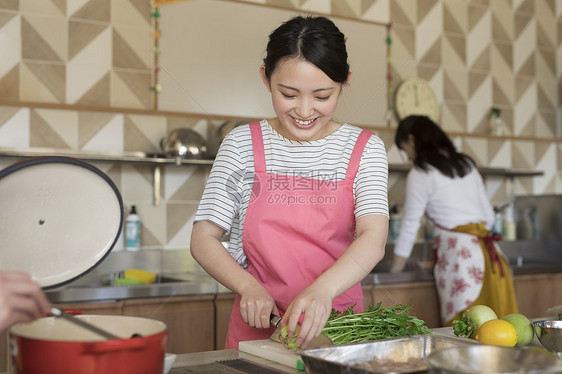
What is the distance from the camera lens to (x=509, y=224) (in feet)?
12.1

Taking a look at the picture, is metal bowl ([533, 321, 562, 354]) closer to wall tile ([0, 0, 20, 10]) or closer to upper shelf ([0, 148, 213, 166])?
upper shelf ([0, 148, 213, 166])

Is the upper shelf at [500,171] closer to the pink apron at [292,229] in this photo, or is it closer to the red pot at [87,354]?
the pink apron at [292,229]

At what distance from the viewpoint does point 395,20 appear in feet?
11.5

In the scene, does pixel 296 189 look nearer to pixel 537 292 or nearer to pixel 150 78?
pixel 150 78

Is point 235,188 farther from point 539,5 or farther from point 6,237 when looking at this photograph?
point 539,5

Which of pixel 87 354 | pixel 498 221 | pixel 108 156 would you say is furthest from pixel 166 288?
pixel 498 221

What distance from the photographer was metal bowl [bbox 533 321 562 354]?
43.6 inches

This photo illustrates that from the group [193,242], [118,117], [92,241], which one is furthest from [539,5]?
[92,241]

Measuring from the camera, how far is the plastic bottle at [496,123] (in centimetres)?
373

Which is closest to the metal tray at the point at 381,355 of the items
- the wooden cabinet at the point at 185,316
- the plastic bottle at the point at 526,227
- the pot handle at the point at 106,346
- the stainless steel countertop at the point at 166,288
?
the pot handle at the point at 106,346

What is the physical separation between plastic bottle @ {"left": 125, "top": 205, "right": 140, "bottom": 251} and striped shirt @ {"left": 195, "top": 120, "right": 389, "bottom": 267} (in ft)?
4.49

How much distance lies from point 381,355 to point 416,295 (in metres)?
1.86

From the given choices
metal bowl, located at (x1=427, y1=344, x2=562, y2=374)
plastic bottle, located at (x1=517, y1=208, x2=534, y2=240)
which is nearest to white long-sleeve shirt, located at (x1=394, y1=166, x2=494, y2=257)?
plastic bottle, located at (x1=517, y1=208, x2=534, y2=240)

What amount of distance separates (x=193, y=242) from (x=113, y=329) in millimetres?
443
